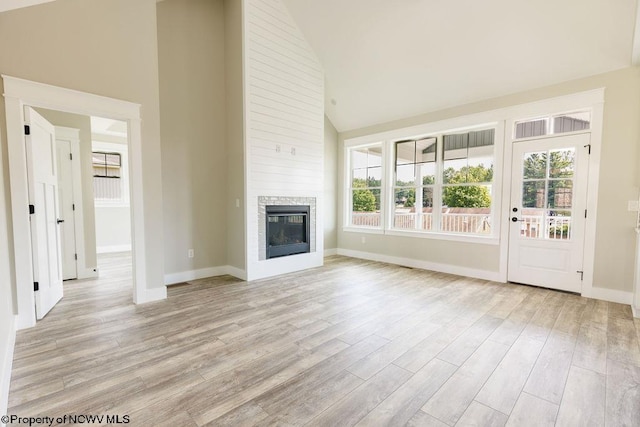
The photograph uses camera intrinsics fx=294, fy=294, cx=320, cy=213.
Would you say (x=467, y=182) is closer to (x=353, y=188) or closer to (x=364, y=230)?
(x=364, y=230)

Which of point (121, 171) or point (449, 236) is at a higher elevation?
point (121, 171)

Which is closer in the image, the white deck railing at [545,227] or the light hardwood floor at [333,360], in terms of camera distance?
the light hardwood floor at [333,360]

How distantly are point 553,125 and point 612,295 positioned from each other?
2.23m

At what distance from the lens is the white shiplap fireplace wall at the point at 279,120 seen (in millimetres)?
4281

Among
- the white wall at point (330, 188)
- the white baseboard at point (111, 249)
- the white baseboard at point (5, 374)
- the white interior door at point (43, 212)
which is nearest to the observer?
the white baseboard at point (5, 374)

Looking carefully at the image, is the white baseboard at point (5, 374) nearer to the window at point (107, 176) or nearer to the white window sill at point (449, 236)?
the white window sill at point (449, 236)

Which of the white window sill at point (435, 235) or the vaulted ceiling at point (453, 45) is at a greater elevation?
the vaulted ceiling at point (453, 45)

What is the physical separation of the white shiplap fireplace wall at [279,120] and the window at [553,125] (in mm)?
3068

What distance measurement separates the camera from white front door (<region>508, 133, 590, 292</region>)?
148 inches

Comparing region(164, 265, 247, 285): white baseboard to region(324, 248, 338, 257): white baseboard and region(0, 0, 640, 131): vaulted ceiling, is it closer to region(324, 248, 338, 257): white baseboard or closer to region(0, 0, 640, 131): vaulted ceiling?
region(324, 248, 338, 257): white baseboard

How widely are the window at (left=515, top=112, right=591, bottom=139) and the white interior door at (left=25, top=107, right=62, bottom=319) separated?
5772mm

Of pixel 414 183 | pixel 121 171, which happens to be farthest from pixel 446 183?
pixel 121 171

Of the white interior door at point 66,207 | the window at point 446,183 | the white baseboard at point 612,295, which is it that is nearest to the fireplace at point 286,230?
the window at point 446,183

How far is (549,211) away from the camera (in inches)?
157
